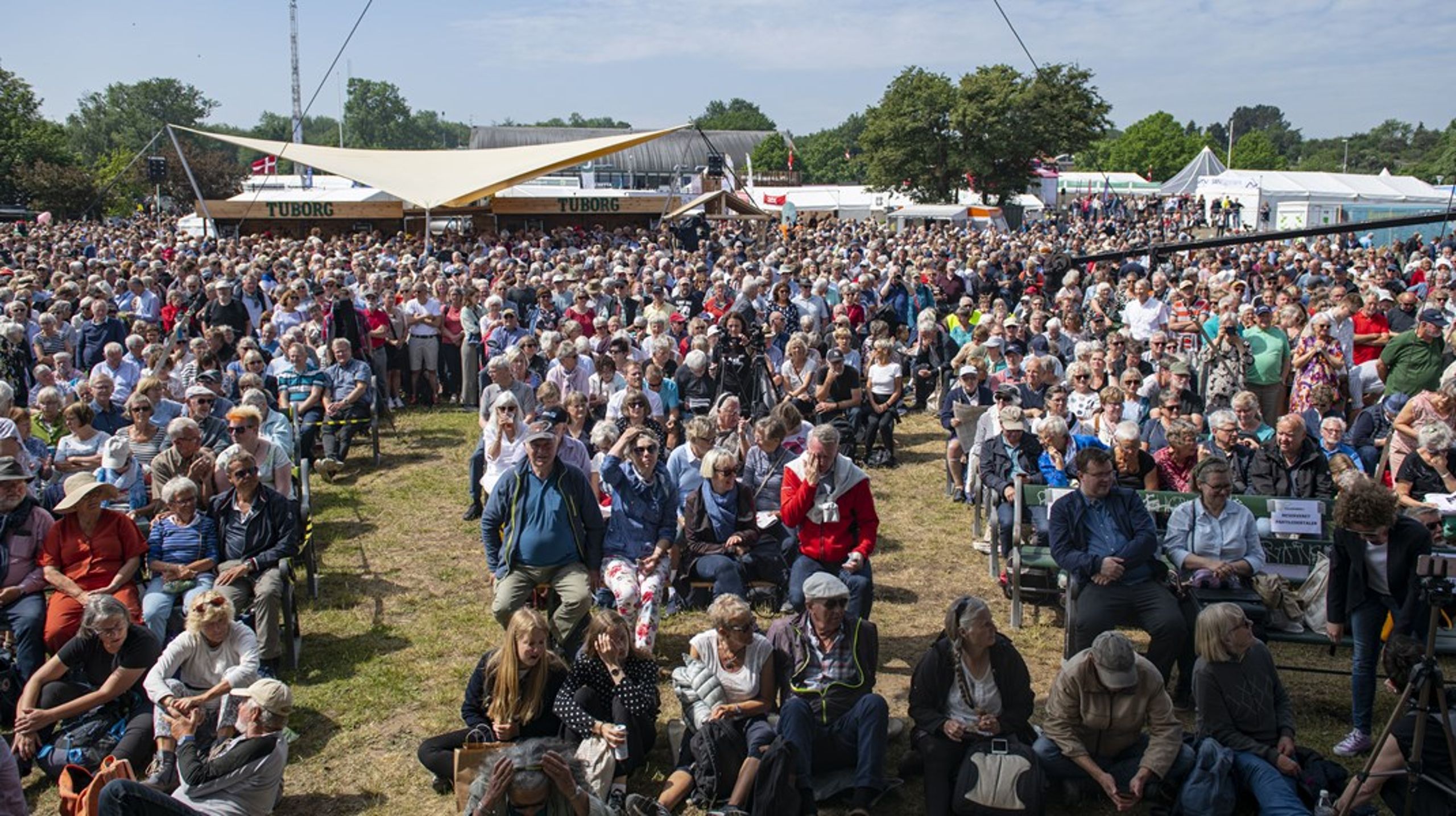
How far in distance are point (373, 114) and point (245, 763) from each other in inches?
6099

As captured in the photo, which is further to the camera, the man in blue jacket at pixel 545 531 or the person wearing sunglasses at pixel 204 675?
the man in blue jacket at pixel 545 531

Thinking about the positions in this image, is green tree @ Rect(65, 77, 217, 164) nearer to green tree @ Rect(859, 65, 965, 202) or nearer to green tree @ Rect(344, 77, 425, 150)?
green tree @ Rect(344, 77, 425, 150)

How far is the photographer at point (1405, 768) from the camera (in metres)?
3.73

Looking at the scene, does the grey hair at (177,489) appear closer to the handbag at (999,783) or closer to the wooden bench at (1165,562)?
the handbag at (999,783)

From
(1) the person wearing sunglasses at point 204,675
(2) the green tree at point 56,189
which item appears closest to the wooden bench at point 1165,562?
(1) the person wearing sunglasses at point 204,675

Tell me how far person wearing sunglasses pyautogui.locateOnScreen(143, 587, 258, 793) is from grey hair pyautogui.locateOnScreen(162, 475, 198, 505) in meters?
0.79

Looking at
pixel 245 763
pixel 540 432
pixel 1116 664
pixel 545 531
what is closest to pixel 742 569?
pixel 545 531

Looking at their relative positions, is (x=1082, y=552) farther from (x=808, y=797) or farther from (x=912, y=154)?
(x=912, y=154)

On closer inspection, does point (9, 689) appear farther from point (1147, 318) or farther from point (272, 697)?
point (1147, 318)

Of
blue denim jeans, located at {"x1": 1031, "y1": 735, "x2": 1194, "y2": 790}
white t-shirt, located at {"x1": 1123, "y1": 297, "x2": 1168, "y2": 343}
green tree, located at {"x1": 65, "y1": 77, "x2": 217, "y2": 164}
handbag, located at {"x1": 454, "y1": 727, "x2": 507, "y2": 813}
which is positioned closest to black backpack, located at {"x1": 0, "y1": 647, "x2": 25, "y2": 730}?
handbag, located at {"x1": 454, "y1": 727, "x2": 507, "y2": 813}

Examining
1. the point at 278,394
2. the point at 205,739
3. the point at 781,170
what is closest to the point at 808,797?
the point at 205,739

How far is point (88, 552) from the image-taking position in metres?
5.18

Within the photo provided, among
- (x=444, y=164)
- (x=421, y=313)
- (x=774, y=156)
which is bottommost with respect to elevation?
(x=421, y=313)

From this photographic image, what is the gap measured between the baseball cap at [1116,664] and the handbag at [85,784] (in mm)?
3503
